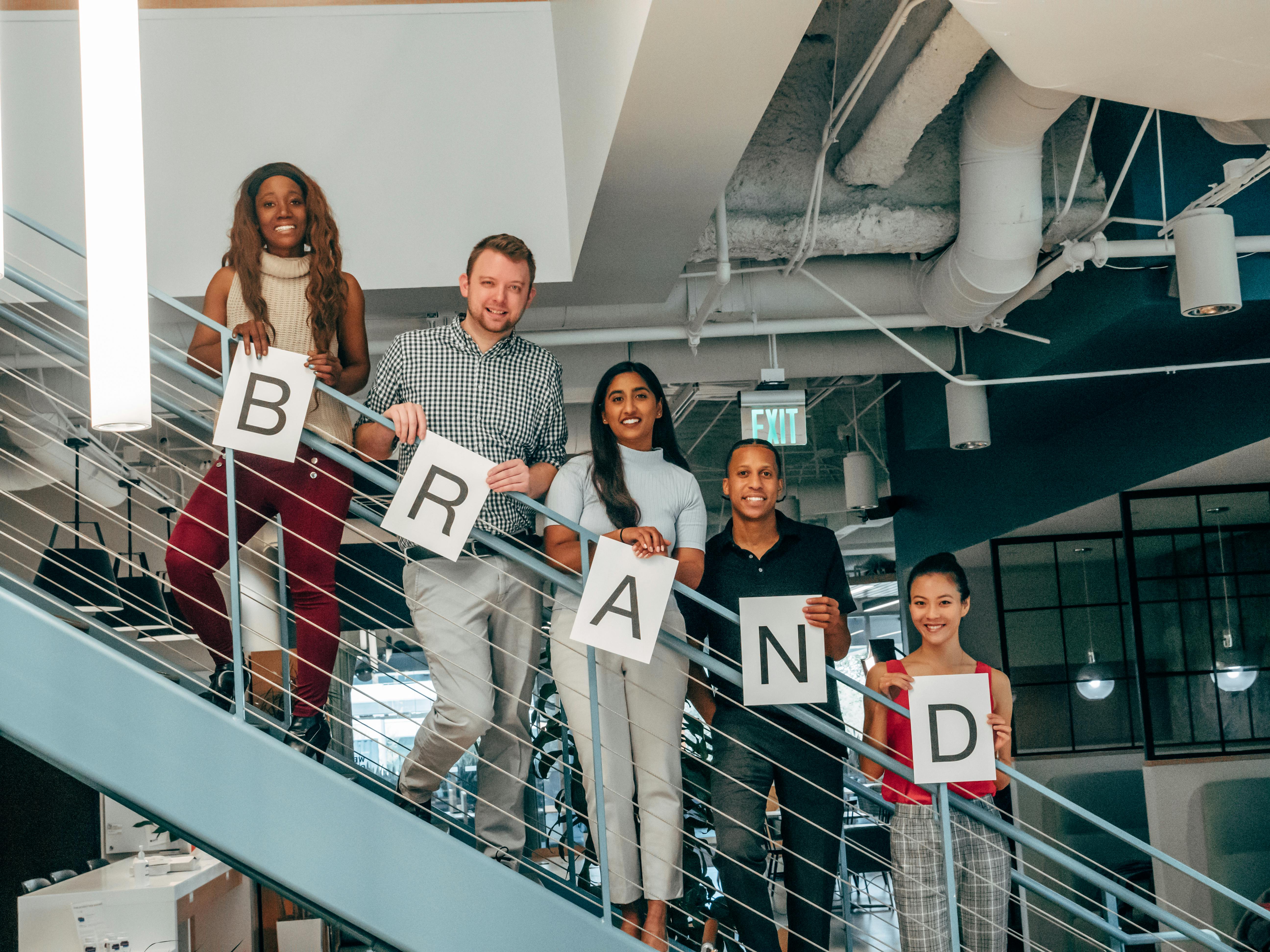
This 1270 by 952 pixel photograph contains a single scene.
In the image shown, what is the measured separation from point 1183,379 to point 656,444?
123 inches

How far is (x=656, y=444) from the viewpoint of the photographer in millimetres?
2828

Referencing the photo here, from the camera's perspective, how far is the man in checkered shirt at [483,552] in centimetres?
245

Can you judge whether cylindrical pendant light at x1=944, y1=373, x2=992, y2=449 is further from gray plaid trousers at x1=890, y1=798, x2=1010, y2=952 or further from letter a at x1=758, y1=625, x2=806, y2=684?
letter a at x1=758, y1=625, x2=806, y2=684

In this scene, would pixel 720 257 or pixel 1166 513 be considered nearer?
pixel 720 257

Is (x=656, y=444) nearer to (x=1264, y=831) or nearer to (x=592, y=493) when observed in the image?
(x=592, y=493)

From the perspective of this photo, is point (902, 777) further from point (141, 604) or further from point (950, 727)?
point (141, 604)

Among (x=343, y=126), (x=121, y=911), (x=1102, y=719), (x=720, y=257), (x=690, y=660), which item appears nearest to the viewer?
(x=690, y=660)

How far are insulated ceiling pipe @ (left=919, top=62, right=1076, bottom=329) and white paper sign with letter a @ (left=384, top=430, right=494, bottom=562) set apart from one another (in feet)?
6.80

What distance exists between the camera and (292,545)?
2.44 metres

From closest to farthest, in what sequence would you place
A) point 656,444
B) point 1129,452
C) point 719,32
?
point 719,32 → point 656,444 → point 1129,452

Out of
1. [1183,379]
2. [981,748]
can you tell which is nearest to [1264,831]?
[1183,379]

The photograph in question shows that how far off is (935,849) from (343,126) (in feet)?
10.2

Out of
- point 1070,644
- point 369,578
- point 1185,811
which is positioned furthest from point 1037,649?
point 369,578

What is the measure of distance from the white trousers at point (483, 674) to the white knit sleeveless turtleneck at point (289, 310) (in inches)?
15.5
